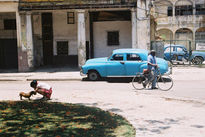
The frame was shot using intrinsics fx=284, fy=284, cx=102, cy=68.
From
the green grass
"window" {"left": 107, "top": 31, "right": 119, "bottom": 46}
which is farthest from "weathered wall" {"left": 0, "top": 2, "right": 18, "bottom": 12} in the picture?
the green grass

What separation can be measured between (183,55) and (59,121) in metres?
17.1

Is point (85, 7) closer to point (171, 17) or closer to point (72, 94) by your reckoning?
point (72, 94)

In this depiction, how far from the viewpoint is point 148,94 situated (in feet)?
38.4

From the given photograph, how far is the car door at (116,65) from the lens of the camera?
50.8 ft

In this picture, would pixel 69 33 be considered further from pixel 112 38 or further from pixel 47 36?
pixel 112 38

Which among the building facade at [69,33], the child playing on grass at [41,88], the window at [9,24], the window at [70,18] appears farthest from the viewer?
the window at [70,18]

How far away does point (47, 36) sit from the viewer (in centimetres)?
2612

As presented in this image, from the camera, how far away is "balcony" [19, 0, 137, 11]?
20.6 meters

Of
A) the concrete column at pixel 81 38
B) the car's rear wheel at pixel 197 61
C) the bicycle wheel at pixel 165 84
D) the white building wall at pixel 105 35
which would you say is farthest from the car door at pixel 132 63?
the white building wall at pixel 105 35

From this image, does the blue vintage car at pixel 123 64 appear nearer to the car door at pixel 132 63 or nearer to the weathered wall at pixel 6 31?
the car door at pixel 132 63

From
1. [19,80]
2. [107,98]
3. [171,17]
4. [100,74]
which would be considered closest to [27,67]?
[19,80]

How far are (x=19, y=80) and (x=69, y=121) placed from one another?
1097 centimetres

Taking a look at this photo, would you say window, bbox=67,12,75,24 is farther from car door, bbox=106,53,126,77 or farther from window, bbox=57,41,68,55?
car door, bbox=106,53,126,77

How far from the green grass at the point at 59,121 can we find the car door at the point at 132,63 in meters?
6.37
